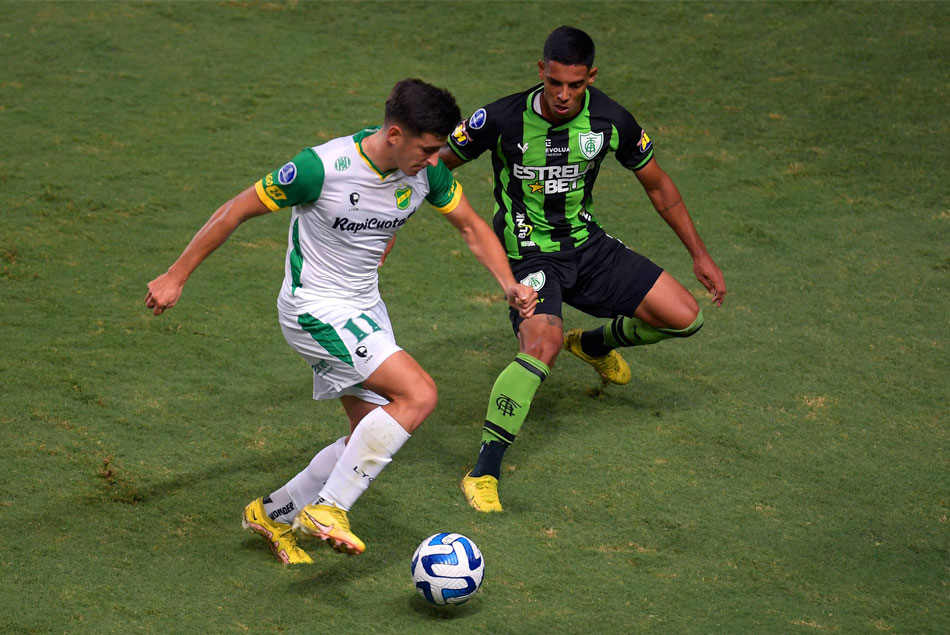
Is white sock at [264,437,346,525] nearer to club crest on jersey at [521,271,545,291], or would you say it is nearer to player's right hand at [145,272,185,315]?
player's right hand at [145,272,185,315]

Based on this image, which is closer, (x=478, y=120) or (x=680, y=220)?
(x=478, y=120)

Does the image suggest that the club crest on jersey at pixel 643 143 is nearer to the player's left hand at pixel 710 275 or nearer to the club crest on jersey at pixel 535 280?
the player's left hand at pixel 710 275

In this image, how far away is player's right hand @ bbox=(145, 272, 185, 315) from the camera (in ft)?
13.7

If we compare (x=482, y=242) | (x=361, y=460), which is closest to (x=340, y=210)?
(x=482, y=242)

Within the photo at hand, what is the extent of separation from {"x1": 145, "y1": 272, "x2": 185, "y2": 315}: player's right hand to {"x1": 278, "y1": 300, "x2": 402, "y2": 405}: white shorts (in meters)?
0.51

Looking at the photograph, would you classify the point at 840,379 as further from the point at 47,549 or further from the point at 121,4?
the point at 121,4

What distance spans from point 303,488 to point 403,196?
4.33 ft

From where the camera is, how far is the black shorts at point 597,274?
18.8ft

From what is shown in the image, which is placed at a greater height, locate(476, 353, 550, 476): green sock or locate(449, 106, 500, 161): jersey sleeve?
locate(449, 106, 500, 161): jersey sleeve

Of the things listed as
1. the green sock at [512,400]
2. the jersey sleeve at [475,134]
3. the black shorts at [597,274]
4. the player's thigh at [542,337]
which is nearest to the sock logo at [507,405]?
the green sock at [512,400]

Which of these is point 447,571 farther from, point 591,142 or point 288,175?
point 591,142

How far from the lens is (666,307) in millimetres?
5777

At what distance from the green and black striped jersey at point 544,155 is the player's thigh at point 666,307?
471mm

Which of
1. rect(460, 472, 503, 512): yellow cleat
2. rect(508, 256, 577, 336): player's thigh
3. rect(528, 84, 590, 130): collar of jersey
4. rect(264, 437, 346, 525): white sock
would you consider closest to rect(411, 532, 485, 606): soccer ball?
rect(264, 437, 346, 525): white sock
